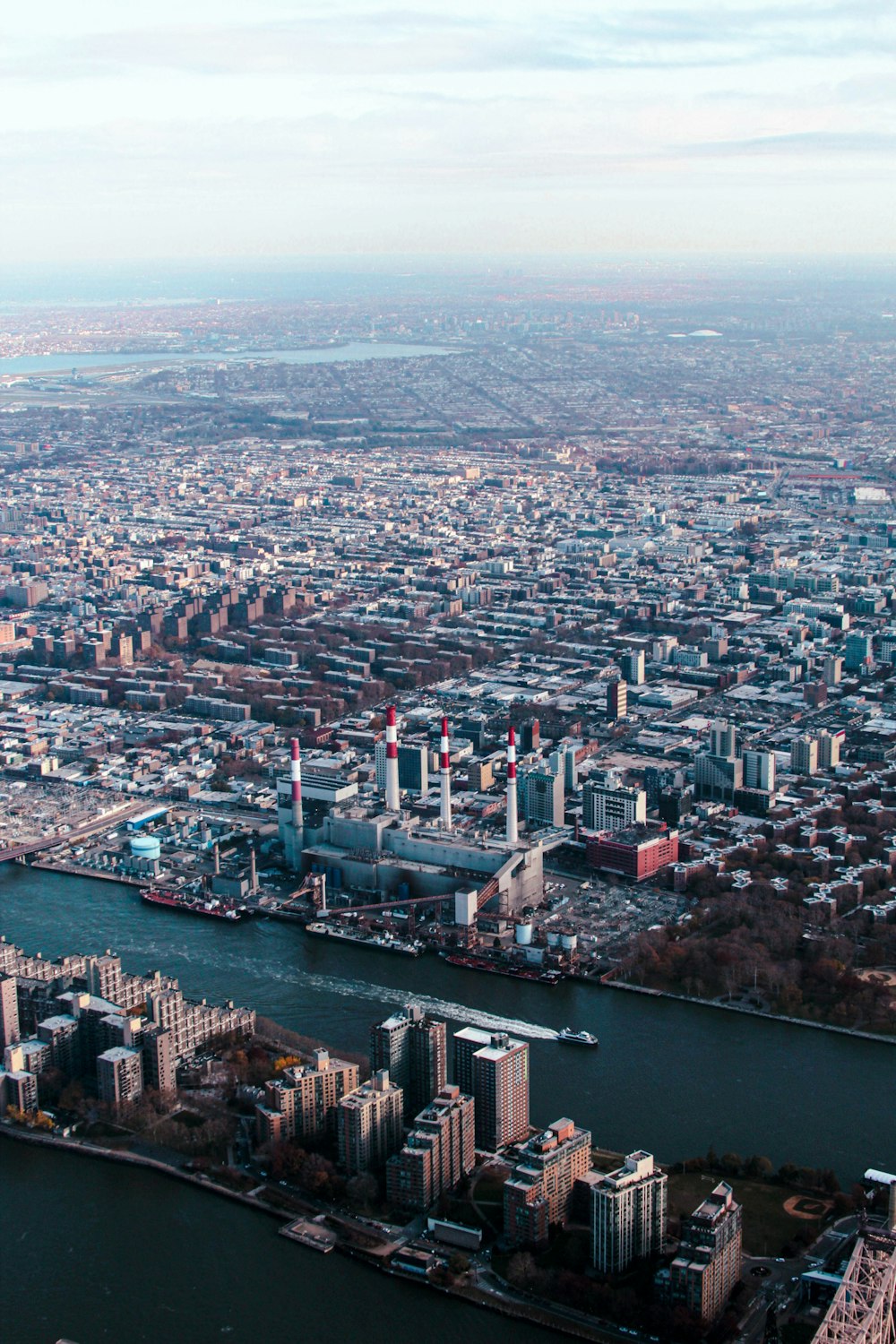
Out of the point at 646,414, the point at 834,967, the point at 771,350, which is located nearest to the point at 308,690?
the point at 834,967

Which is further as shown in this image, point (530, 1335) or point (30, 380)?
point (30, 380)

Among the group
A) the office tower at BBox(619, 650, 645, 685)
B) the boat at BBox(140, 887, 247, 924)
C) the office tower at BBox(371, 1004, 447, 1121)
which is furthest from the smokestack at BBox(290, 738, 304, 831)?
the office tower at BBox(619, 650, 645, 685)

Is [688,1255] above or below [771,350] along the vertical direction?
below

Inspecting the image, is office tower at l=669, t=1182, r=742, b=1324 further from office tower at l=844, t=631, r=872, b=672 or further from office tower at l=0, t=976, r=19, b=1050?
office tower at l=844, t=631, r=872, b=672

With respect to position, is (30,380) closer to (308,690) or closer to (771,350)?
(771,350)

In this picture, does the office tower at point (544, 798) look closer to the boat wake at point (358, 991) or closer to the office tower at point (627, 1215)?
the boat wake at point (358, 991)

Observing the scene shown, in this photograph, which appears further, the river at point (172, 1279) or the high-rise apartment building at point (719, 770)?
the high-rise apartment building at point (719, 770)

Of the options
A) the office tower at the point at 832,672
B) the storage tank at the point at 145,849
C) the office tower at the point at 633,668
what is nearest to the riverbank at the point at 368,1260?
the storage tank at the point at 145,849
